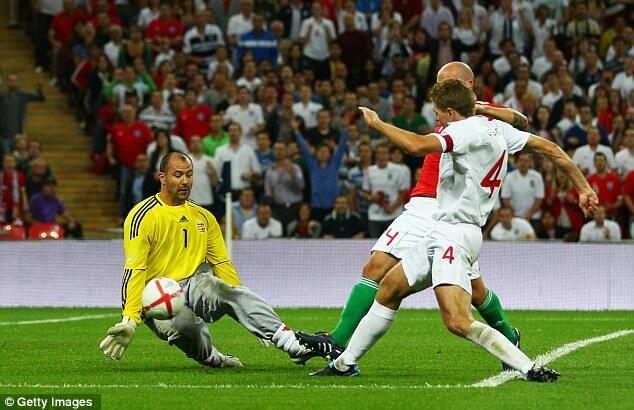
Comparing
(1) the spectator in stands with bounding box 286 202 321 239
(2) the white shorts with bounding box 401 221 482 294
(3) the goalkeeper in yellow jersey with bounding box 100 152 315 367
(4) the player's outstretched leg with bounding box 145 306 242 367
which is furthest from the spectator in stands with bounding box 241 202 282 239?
(2) the white shorts with bounding box 401 221 482 294

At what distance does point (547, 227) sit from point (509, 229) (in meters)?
0.82

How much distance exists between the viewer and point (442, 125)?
9617mm

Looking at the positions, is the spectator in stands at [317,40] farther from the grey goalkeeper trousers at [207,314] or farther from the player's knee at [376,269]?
the player's knee at [376,269]

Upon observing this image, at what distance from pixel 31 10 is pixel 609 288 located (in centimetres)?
1349

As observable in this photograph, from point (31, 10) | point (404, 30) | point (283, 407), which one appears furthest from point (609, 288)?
point (31, 10)

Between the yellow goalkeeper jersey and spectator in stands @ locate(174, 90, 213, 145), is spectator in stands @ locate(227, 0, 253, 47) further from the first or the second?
the yellow goalkeeper jersey

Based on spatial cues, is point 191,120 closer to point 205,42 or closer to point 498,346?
point 205,42

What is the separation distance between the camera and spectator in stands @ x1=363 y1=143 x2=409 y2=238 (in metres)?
20.6

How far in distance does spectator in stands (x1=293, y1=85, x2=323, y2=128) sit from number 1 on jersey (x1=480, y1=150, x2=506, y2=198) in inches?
510

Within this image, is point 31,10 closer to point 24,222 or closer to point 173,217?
point 24,222

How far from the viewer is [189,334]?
34.6 ft

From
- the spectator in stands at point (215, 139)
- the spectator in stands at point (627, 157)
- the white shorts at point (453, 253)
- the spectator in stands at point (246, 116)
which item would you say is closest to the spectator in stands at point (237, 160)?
the spectator in stands at point (215, 139)

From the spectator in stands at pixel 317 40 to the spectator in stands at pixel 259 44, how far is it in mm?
545

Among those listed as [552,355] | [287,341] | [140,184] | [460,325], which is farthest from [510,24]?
[460,325]
